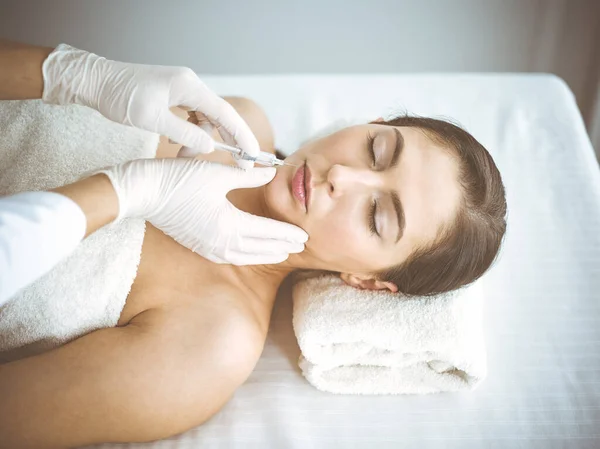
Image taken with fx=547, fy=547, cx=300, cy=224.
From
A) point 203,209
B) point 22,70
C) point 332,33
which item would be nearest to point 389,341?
point 203,209

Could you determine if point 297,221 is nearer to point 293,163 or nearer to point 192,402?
point 293,163

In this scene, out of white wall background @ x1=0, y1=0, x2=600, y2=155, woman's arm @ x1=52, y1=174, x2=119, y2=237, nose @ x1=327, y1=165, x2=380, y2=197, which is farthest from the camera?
white wall background @ x1=0, y1=0, x2=600, y2=155

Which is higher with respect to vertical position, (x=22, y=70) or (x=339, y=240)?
(x=22, y=70)

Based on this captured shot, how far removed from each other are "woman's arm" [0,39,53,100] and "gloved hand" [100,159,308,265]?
A: 13.6 inches

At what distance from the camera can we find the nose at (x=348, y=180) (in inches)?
52.3

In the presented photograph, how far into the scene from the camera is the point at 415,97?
6.93ft

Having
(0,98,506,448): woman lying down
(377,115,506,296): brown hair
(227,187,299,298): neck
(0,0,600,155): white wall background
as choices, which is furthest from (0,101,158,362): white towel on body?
(0,0,600,155): white wall background

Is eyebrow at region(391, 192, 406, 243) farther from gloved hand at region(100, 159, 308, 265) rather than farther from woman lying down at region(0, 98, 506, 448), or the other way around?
gloved hand at region(100, 159, 308, 265)

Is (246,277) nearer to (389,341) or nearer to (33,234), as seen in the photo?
(389,341)

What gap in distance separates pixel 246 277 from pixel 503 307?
2.56 feet

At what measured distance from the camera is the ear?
1.47 meters

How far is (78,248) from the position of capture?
51.4 inches

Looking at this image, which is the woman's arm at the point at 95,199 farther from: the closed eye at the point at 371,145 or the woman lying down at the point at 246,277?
the closed eye at the point at 371,145

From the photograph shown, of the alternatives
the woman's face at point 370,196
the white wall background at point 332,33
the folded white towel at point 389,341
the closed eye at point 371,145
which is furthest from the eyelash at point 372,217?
the white wall background at point 332,33
